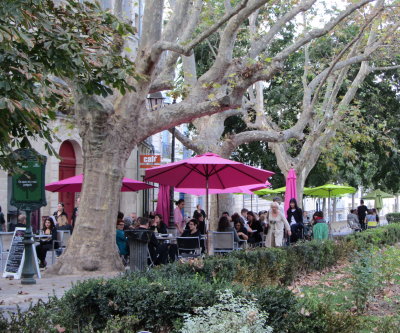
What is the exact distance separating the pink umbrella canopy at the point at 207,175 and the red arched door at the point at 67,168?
9.99m

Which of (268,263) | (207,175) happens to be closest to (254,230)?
(207,175)

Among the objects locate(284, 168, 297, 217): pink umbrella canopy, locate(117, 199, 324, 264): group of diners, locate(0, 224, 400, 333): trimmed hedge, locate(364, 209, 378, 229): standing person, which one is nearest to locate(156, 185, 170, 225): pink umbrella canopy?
locate(117, 199, 324, 264): group of diners

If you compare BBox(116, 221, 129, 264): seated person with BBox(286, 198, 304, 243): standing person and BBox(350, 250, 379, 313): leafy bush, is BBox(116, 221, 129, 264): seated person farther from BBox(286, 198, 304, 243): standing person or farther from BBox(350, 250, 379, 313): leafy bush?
BBox(350, 250, 379, 313): leafy bush

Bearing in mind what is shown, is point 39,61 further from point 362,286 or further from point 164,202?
point 164,202

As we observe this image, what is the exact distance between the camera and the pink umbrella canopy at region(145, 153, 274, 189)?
50.8 feet

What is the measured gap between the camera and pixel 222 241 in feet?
52.3

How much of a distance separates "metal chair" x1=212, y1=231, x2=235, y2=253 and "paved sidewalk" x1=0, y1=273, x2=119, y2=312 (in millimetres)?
3858

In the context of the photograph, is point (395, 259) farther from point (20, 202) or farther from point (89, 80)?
point (89, 80)

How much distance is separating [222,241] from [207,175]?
158cm

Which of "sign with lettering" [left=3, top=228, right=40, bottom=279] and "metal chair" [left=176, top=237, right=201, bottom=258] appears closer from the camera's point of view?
"sign with lettering" [left=3, top=228, right=40, bottom=279]

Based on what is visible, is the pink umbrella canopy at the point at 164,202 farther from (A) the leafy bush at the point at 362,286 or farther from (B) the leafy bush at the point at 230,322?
(B) the leafy bush at the point at 230,322

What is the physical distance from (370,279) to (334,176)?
87.1 ft

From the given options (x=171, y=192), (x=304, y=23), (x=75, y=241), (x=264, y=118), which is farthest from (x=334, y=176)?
(x=75, y=241)

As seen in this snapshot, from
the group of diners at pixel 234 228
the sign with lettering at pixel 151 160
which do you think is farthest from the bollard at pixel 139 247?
the sign with lettering at pixel 151 160
